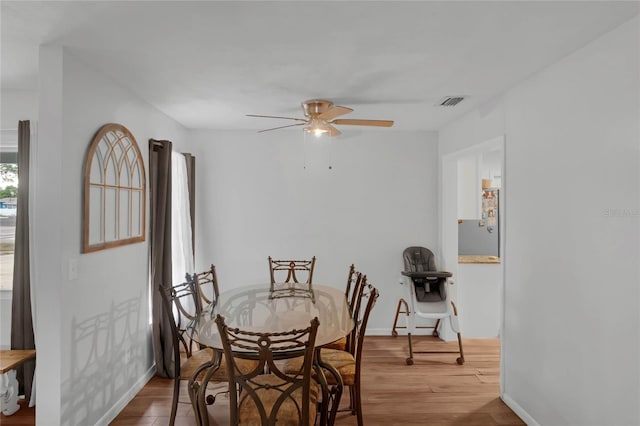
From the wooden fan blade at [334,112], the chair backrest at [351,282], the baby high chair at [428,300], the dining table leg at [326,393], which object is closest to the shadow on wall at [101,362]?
the dining table leg at [326,393]

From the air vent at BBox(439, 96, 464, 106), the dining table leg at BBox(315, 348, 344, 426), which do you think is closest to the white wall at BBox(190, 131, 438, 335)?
the air vent at BBox(439, 96, 464, 106)

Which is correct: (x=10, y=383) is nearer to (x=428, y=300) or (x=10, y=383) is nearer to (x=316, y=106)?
(x=316, y=106)

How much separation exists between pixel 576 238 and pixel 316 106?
2120mm

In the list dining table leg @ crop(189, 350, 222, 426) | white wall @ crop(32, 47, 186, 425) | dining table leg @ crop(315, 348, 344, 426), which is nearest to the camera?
dining table leg @ crop(189, 350, 222, 426)

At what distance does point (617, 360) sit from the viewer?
6.35 ft

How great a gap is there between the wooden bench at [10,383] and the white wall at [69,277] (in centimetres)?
55

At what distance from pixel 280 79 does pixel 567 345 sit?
2.59 m

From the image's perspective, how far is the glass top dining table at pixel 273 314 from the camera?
2230 millimetres

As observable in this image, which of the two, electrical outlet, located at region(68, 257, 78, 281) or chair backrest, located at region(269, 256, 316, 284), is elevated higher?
electrical outlet, located at region(68, 257, 78, 281)

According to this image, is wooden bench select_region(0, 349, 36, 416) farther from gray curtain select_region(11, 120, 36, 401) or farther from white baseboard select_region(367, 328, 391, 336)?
white baseboard select_region(367, 328, 391, 336)

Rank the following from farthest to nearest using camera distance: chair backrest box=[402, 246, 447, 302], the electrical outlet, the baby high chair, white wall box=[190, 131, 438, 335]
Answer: white wall box=[190, 131, 438, 335], chair backrest box=[402, 246, 447, 302], the baby high chair, the electrical outlet

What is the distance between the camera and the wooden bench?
2.71m

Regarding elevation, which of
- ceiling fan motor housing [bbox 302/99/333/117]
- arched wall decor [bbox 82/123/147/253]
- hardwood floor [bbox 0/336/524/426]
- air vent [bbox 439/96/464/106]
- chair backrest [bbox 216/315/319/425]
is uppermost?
air vent [bbox 439/96/464/106]

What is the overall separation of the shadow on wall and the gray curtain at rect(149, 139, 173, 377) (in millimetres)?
189
